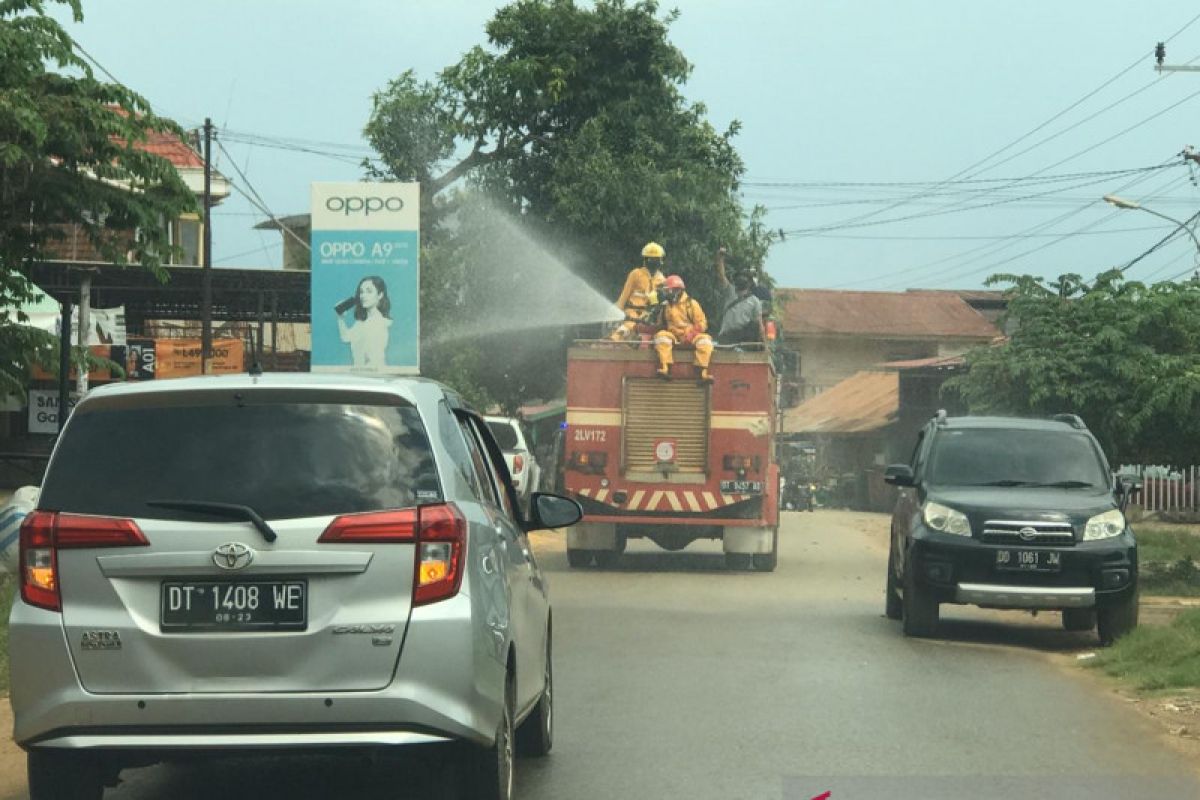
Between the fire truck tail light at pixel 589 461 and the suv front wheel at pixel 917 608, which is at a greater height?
the fire truck tail light at pixel 589 461

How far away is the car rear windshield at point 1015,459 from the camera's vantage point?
1466 cm

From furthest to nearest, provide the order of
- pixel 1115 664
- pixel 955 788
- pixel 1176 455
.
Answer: pixel 1176 455
pixel 1115 664
pixel 955 788

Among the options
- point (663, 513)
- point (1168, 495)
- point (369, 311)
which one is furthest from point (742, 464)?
point (1168, 495)

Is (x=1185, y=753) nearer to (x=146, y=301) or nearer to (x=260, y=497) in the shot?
(x=260, y=497)

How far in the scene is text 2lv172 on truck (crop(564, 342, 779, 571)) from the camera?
68.8 ft

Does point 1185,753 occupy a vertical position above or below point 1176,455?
below

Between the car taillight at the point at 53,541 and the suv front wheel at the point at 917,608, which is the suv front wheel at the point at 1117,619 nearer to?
the suv front wheel at the point at 917,608

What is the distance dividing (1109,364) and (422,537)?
49.6ft

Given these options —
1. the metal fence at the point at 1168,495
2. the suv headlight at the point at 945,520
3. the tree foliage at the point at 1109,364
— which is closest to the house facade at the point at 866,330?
the metal fence at the point at 1168,495

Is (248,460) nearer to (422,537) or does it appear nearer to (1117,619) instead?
(422,537)

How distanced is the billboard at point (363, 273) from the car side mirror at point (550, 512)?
14.3 metres

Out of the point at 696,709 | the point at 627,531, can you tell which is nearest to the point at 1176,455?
the point at 627,531

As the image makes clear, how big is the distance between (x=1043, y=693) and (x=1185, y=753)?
7.05 ft

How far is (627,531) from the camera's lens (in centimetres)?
2205
